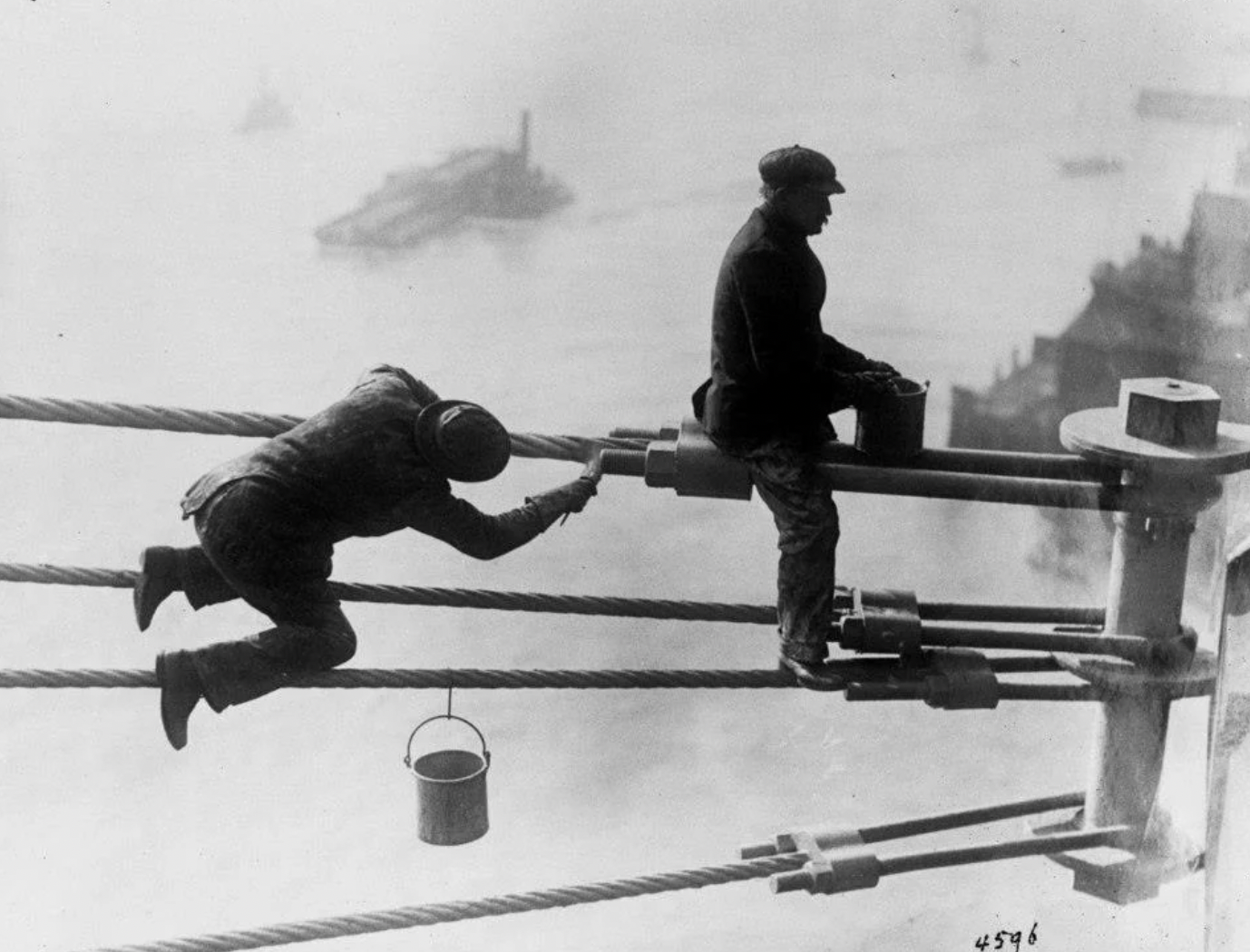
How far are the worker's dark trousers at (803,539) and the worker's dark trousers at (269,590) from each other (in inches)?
58.5

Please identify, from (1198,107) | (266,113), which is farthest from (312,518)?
(266,113)

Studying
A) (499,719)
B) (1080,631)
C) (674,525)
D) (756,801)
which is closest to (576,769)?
(499,719)

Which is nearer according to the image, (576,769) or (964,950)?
(964,950)

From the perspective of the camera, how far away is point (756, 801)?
35125 mm

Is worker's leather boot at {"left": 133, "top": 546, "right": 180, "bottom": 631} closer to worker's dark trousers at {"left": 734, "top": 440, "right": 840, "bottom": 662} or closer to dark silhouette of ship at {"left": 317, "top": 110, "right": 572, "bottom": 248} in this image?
worker's dark trousers at {"left": 734, "top": 440, "right": 840, "bottom": 662}

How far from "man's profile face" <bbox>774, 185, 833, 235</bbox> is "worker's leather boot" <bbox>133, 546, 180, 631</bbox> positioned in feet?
7.83

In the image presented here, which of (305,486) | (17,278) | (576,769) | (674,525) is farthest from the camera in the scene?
(674,525)

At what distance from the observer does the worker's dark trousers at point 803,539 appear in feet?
15.9

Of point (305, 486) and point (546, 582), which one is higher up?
point (305, 486)

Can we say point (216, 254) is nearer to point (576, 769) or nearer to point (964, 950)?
point (576, 769)

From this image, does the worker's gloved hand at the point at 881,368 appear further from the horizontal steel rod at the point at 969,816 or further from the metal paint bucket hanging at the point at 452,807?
the metal paint bucket hanging at the point at 452,807

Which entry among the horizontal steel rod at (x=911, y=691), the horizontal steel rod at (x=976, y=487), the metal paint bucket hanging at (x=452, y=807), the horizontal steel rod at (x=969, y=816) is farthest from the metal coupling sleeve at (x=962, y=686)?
the metal paint bucket hanging at (x=452, y=807)

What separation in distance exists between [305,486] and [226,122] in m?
29.5

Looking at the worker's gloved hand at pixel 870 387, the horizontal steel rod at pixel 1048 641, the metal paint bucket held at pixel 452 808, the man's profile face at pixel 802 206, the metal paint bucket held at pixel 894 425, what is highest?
the man's profile face at pixel 802 206
